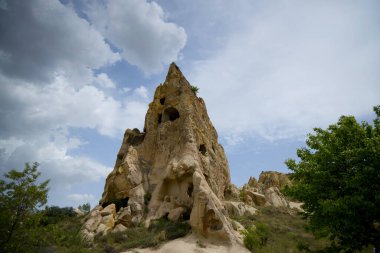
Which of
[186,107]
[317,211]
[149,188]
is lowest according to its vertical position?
[317,211]

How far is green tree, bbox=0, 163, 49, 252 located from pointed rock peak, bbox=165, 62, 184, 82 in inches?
818

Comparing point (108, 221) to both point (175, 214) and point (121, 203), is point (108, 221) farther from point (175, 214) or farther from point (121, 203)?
point (175, 214)

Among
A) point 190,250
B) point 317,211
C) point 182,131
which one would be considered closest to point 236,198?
point 182,131

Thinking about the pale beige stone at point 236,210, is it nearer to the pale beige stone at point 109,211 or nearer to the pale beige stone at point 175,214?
the pale beige stone at point 175,214

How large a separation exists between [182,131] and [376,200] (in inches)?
659

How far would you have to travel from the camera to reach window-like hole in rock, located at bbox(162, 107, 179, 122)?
29.4m


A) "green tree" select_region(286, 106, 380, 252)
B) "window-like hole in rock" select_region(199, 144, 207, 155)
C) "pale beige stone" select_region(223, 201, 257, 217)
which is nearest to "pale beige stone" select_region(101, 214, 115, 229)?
"pale beige stone" select_region(223, 201, 257, 217)

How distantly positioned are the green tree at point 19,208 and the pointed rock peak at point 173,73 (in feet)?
68.2

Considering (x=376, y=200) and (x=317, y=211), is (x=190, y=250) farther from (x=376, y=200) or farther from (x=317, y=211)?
(x=376, y=200)

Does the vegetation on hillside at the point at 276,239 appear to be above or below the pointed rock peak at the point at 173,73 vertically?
below

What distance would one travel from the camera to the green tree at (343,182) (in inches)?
435

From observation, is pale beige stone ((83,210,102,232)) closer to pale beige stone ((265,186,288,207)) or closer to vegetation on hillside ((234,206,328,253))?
vegetation on hillside ((234,206,328,253))

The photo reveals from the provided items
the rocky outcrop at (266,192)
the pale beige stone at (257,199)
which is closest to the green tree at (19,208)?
the rocky outcrop at (266,192)

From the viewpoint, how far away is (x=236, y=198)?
31109 mm
